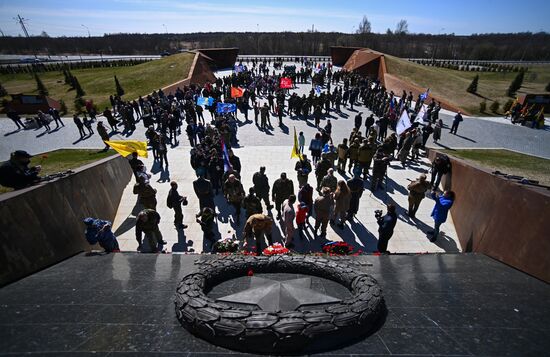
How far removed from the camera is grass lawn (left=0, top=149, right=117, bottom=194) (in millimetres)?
10801

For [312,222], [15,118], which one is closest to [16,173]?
[312,222]

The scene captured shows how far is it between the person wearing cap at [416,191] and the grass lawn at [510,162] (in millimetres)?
4164

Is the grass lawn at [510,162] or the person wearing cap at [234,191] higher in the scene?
the person wearing cap at [234,191]

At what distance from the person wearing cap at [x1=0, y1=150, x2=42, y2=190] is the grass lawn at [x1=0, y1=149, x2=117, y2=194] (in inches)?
188

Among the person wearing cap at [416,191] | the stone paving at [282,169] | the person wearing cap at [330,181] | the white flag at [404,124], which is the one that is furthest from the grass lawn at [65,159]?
the white flag at [404,124]

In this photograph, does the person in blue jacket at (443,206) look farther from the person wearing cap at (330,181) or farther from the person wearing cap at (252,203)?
the person wearing cap at (252,203)

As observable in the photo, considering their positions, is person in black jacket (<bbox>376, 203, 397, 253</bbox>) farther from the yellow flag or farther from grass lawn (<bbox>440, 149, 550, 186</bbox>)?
the yellow flag

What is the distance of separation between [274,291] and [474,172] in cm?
738

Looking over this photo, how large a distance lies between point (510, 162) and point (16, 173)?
16806 mm

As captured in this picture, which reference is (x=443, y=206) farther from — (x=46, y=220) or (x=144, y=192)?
(x=46, y=220)

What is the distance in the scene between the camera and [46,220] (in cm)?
592

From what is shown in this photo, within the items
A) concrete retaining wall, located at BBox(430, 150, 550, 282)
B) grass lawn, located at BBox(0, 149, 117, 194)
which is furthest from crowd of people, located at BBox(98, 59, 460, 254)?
grass lawn, located at BBox(0, 149, 117, 194)

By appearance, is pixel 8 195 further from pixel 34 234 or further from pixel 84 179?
pixel 84 179

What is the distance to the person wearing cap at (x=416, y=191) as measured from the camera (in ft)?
26.6
